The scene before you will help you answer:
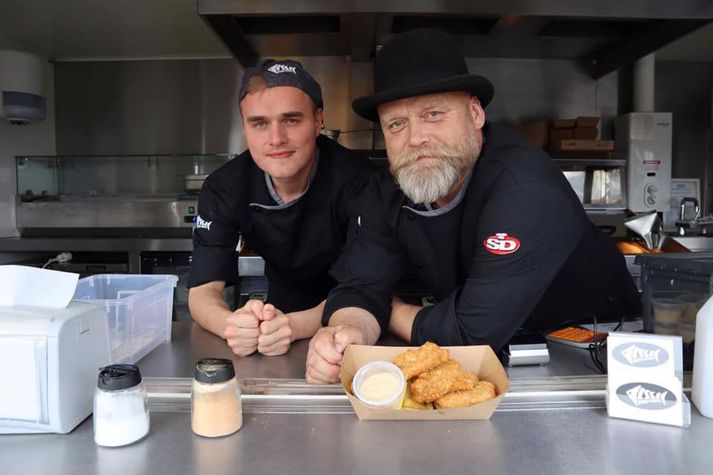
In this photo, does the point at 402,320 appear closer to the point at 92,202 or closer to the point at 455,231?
the point at 455,231

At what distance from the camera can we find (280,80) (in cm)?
149

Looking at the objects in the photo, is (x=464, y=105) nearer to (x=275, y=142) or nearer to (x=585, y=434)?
(x=275, y=142)

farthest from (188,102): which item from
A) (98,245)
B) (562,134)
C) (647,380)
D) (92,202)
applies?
(647,380)

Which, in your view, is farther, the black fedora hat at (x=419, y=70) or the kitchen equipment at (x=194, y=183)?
the kitchen equipment at (x=194, y=183)

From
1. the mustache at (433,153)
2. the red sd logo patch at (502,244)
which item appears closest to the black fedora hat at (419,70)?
the mustache at (433,153)

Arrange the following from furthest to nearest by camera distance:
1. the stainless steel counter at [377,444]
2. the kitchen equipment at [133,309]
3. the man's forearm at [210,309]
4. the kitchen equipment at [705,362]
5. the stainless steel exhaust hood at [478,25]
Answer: the stainless steel exhaust hood at [478,25]
the man's forearm at [210,309]
the kitchen equipment at [133,309]
the kitchen equipment at [705,362]
the stainless steel counter at [377,444]

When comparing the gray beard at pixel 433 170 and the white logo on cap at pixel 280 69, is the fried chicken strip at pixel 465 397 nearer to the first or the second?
the gray beard at pixel 433 170

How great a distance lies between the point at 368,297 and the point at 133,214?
9.04ft

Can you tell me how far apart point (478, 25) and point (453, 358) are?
2.52m

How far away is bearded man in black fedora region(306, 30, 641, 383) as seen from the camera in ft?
3.55

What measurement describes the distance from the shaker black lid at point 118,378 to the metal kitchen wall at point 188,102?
11.3ft

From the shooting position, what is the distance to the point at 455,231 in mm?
1296

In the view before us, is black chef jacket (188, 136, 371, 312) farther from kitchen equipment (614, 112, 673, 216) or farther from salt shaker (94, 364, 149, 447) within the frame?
kitchen equipment (614, 112, 673, 216)

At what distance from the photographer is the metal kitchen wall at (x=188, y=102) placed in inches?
160
